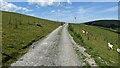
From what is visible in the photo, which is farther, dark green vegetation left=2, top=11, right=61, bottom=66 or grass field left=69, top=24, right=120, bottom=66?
dark green vegetation left=2, top=11, right=61, bottom=66

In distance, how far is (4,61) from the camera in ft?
71.4

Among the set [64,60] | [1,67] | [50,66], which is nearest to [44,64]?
[50,66]

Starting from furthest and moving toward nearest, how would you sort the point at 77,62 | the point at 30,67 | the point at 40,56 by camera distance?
the point at 40,56, the point at 77,62, the point at 30,67

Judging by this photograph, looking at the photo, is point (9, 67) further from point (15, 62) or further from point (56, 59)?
point (56, 59)

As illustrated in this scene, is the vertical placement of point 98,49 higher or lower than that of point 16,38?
lower

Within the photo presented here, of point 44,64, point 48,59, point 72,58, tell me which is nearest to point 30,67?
point 44,64

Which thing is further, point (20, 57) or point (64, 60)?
point (20, 57)

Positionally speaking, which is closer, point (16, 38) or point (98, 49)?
point (98, 49)

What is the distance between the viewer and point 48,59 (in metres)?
22.5

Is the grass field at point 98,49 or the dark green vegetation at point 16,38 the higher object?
the dark green vegetation at point 16,38

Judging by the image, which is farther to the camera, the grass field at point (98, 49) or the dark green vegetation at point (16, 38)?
the dark green vegetation at point (16, 38)

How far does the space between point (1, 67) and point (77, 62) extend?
23.2 ft

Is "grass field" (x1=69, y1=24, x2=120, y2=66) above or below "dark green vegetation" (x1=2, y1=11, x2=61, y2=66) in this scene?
below

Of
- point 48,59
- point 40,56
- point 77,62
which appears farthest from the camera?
point 40,56
